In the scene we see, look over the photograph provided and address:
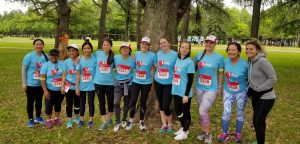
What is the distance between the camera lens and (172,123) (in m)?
6.88

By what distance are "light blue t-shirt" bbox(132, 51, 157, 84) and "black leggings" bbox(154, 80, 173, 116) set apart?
0.70 feet

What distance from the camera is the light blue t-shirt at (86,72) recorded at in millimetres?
6449

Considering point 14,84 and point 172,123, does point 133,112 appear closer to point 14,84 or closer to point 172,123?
point 172,123

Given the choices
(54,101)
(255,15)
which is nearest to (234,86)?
(54,101)

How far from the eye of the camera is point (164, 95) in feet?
19.9

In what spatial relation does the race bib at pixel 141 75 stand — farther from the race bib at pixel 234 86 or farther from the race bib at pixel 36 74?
the race bib at pixel 36 74

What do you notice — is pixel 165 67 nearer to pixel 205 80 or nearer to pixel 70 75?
pixel 205 80

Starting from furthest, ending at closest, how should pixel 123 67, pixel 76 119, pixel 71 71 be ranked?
pixel 76 119 < pixel 71 71 < pixel 123 67

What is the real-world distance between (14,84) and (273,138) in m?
8.98

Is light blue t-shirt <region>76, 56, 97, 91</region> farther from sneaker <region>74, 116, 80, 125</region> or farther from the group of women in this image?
sneaker <region>74, 116, 80, 125</region>

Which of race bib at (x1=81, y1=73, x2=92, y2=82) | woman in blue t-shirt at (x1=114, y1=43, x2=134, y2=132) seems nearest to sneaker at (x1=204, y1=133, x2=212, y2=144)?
woman in blue t-shirt at (x1=114, y1=43, x2=134, y2=132)

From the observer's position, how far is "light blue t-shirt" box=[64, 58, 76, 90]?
258 inches

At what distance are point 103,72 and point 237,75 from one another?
2.46 metres

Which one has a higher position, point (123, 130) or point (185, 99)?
point (185, 99)
